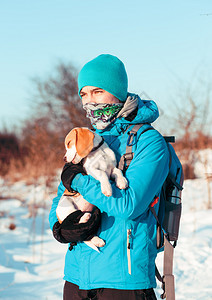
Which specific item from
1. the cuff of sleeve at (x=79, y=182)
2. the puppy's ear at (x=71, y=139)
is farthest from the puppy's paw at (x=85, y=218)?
the puppy's ear at (x=71, y=139)

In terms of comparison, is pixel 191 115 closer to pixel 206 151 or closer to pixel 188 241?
pixel 206 151

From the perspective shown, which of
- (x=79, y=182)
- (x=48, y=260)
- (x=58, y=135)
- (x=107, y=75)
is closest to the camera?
(x=79, y=182)

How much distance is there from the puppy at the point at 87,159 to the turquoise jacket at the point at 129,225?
0.48ft

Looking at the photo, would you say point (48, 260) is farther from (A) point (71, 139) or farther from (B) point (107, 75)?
(B) point (107, 75)

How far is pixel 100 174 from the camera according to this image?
1.94 metres

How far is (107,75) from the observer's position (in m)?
2.11

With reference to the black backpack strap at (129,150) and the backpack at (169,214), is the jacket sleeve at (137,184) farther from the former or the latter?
the backpack at (169,214)

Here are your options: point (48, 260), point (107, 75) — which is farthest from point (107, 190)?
point (48, 260)

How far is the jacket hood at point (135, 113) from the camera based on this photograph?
77.6 inches

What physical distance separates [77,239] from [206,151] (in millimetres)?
9033

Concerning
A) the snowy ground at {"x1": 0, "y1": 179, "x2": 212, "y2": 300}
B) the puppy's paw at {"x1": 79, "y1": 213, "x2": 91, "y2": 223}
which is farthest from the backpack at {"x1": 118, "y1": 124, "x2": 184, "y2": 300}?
the snowy ground at {"x1": 0, "y1": 179, "x2": 212, "y2": 300}

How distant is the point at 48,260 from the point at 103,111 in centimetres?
527

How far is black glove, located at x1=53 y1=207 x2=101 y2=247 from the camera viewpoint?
1824 mm

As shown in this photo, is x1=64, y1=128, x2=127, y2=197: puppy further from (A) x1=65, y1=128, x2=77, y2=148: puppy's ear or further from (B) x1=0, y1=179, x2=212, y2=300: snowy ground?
(B) x1=0, y1=179, x2=212, y2=300: snowy ground
